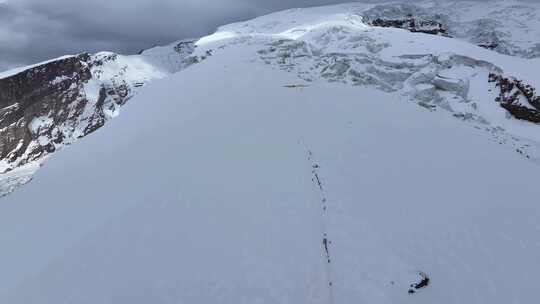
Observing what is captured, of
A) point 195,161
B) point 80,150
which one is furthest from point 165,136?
point 80,150

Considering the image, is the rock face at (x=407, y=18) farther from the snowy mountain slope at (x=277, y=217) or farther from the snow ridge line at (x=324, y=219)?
the snow ridge line at (x=324, y=219)

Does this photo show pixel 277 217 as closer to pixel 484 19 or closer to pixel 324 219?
pixel 324 219

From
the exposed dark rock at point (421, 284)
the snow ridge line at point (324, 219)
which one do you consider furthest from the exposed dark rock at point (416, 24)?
the exposed dark rock at point (421, 284)

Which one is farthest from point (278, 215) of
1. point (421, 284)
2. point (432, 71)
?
point (432, 71)

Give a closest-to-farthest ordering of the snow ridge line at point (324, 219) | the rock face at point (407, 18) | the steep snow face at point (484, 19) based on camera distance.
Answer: the snow ridge line at point (324, 219) < the rock face at point (407, 18) < the steep snow face at point (484, 19)

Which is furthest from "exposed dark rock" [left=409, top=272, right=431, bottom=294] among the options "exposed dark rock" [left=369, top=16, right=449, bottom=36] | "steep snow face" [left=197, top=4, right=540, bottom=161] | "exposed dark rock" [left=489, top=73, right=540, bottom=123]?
"exposed dark rock" [left=369, top=16, right=449, bottom=36]

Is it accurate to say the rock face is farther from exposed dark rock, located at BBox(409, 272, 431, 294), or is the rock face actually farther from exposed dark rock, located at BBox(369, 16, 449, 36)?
exposed dark rock, located at BBox(409, 272, 431, 294)
